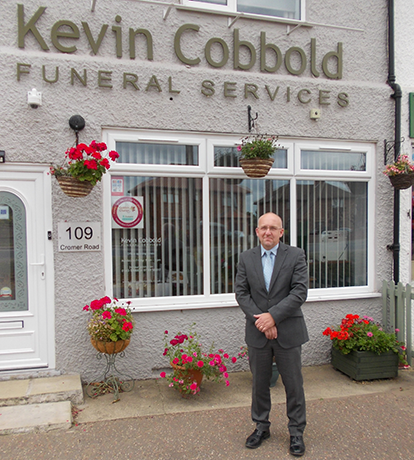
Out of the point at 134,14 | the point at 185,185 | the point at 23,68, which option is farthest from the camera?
the point at 185,185

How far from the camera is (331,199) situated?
5.83 metres

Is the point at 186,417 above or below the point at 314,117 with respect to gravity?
below

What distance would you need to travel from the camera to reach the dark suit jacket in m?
3.46

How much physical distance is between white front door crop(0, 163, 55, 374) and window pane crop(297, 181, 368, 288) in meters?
3.19

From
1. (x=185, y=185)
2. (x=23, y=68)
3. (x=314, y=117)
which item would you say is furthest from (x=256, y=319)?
(x=23, y=68)

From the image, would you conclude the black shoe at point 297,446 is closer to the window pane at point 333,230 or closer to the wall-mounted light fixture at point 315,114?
the window pane at point 333,230

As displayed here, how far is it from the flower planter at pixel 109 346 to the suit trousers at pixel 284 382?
1494mm

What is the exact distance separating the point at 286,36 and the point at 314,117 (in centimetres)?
109

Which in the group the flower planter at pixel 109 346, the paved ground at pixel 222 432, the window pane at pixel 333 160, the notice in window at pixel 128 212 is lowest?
the paved ground at pixel 222 432

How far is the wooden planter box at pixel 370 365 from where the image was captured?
5.00 meters

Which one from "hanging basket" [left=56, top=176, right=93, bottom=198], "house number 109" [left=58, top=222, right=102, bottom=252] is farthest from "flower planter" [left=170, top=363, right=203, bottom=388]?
"hanging basket" [left=56, top=176, right=93, bottom=198]

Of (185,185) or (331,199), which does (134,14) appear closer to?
(185,185)

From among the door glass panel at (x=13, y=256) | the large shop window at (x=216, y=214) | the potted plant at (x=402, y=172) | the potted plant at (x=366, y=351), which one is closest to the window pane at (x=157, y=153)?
the large shop window at (x=216, y=214)

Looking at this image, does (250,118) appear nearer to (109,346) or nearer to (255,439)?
(109,346)
